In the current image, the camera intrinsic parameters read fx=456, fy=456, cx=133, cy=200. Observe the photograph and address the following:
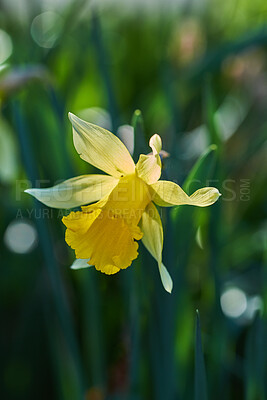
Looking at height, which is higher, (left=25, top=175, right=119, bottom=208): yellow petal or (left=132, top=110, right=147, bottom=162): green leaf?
(left=132, top=110, right=147, bottom=162): green leaf

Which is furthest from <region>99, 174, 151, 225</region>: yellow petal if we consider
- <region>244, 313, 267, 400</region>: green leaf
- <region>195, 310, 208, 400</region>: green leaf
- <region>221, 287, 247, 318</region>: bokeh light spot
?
<region>221, 287, 247, 318</region>: bokeh light spot

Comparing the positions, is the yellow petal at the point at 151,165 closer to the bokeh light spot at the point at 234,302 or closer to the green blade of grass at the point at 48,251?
the green blade of grass at the point at 48,251

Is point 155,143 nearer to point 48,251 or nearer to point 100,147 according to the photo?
point 100,147

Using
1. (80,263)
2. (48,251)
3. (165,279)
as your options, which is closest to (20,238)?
(48,251)

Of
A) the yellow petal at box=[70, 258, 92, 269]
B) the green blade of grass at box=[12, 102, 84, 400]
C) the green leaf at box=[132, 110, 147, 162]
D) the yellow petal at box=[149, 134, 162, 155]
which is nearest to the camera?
the yellow petal at box=[149, 134, 162, 155]

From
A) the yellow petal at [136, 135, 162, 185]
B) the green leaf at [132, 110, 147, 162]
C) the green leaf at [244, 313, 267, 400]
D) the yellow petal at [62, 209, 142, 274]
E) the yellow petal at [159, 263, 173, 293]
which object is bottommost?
the green leaf at [244, 313, 267, 400]

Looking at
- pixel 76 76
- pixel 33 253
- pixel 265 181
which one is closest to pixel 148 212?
pixel 33 253

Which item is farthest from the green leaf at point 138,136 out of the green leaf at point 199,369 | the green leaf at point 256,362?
the green leaf at point 256,362

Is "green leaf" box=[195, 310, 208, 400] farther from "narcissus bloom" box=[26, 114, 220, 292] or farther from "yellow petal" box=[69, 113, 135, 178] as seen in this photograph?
"yellow petal" box=[69, 113, 135, 178]
